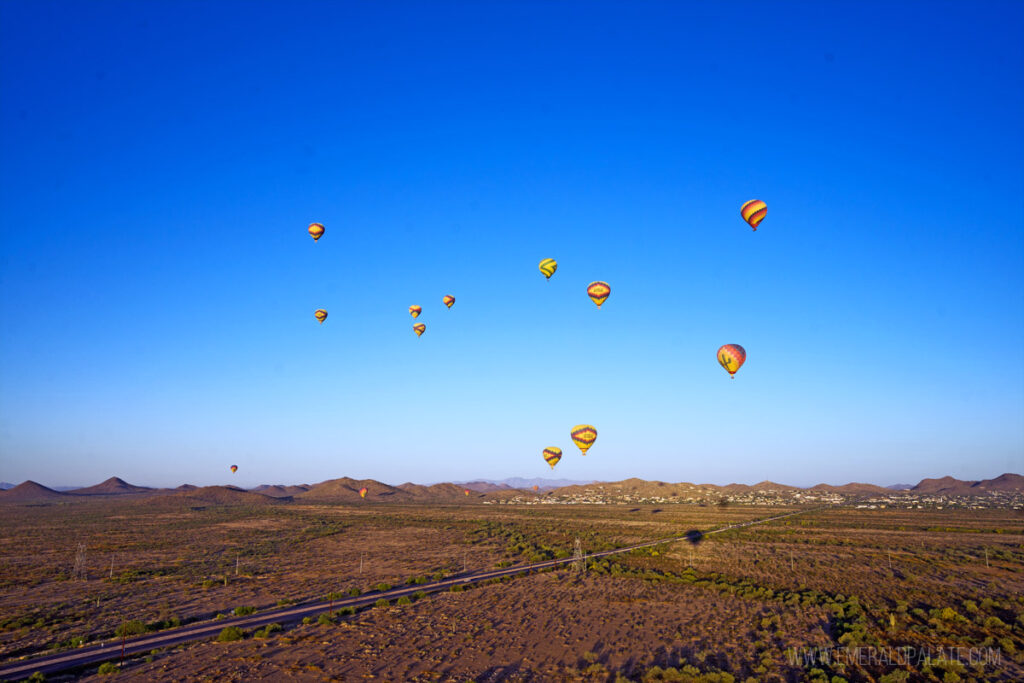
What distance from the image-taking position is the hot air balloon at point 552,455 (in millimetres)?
55125

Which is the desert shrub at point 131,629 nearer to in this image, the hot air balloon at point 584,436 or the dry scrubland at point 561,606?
the dry scrubland at point 561,606

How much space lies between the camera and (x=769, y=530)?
51281mm

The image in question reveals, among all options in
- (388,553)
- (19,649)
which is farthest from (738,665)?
(388,553)

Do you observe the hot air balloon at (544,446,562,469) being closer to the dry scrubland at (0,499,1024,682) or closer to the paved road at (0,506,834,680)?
the dry scrubland at (0,499,1024,682)

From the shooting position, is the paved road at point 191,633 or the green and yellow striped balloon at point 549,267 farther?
the green and yellow striped balloon at point 549,267

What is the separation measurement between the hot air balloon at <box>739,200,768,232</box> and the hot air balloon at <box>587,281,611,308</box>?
1320 centimetres

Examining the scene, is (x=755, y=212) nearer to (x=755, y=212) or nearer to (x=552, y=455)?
(x=755, y=212)

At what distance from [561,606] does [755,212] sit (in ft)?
92.3

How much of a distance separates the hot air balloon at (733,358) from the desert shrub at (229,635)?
3147 centimetres

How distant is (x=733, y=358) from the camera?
123 ft

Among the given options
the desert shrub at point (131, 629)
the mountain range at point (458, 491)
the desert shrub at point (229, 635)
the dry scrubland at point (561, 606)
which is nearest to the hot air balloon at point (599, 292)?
the dry scrubland at point (561, 606)

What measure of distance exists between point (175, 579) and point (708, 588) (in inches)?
1156

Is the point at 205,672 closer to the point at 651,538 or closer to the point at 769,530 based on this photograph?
the point at 651,538

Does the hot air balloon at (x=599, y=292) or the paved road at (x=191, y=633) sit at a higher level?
the hot air balloon at (x=599, y=292)
